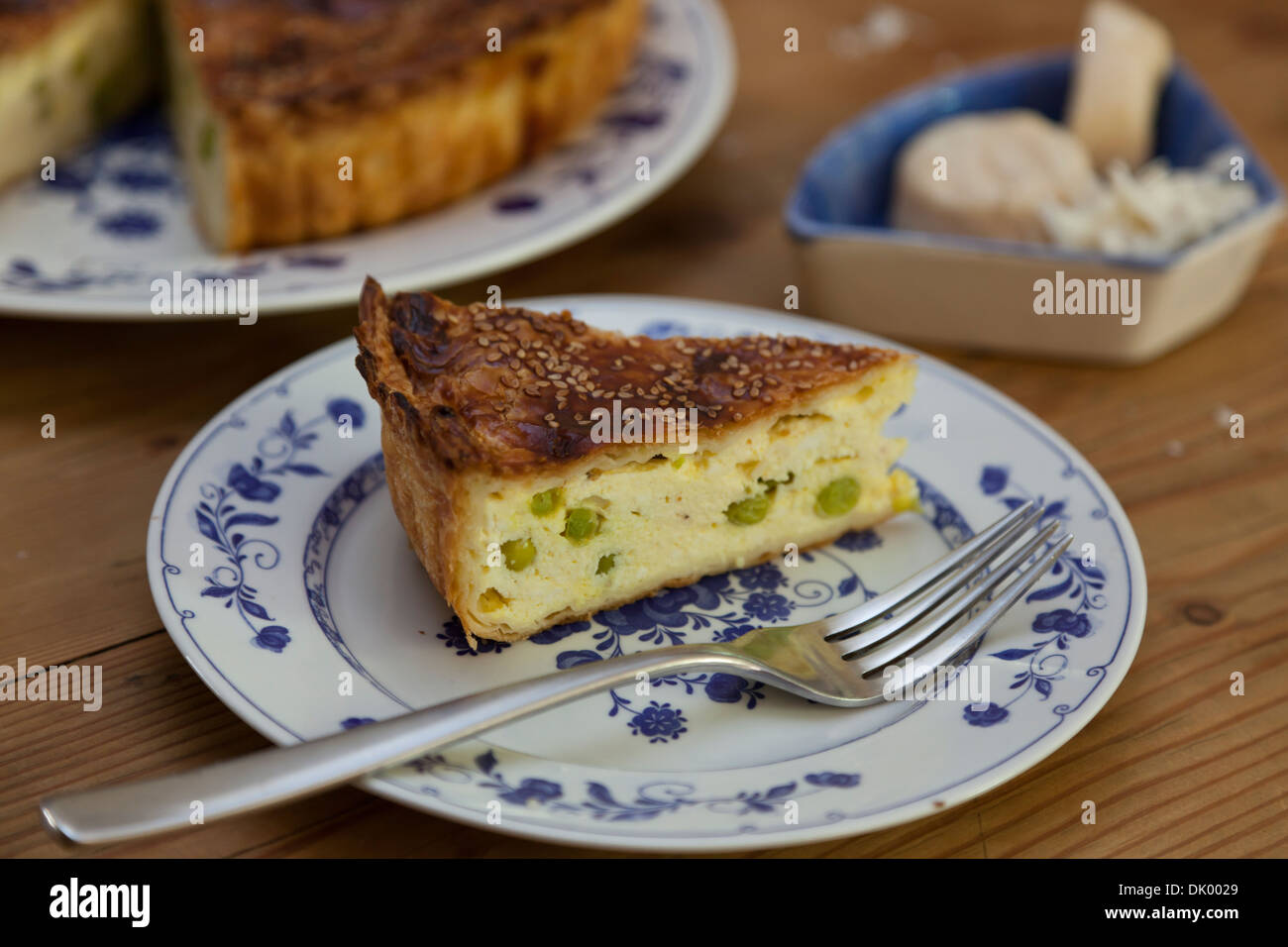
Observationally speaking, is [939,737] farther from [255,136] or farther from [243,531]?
[255,136]

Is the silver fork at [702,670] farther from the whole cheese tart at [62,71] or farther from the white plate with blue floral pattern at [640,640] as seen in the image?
the whole cheese tart at [62,71]

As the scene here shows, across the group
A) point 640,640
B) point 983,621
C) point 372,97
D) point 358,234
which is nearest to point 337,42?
point 372,97

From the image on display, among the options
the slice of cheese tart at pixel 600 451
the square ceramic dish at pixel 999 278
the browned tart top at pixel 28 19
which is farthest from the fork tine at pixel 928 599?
the browned tart top at pixel 28 19

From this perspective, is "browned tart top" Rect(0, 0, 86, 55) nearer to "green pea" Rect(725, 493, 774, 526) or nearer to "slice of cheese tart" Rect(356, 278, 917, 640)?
"slice of cheese tart" Rect(356, 278, 917, 640)

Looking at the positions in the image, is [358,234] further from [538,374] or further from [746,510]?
[746,510]
